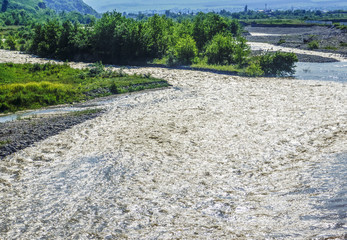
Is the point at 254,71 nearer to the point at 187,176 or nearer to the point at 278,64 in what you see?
the point at 278,64

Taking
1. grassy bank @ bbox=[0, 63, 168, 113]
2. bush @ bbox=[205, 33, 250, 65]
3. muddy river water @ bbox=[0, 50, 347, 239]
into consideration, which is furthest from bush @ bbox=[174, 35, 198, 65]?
muddy river water @ bbox=[0, 50, 347, 239]

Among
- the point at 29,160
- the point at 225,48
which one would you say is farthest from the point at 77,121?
the point at 225,48

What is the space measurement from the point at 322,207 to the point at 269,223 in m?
2.44

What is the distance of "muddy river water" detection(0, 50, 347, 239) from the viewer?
45.9 feet

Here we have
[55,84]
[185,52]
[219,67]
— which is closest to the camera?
[55,84]

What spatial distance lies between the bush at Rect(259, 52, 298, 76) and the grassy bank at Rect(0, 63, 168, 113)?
57.8 ft

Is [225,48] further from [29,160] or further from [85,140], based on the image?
[29,160]

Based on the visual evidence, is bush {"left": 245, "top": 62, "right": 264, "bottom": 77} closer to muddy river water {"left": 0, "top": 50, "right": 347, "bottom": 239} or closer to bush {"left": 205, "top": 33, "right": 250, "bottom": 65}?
bush {"left": 205, "top": 33, "right": 250, "bottom": 65}

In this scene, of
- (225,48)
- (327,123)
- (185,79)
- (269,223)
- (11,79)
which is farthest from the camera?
Result: (225,48)

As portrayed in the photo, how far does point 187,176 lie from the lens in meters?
19.2

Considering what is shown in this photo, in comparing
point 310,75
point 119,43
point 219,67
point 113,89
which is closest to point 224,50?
point 219,67

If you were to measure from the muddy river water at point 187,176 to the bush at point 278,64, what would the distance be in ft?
66.4

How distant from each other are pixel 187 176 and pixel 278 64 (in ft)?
128

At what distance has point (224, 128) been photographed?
2767cm
